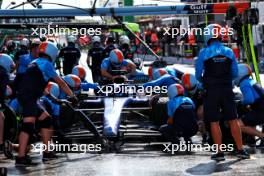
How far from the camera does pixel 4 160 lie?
9.42 m

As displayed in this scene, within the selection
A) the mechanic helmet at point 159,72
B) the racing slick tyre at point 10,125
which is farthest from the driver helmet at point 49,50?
the mechanic helmet at point 159,72

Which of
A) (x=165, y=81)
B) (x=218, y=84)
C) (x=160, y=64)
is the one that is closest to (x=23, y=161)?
(x=218, y=84)

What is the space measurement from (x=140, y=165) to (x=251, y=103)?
90.4 inches

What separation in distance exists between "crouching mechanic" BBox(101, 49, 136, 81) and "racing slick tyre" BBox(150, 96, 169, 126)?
248 centimetres

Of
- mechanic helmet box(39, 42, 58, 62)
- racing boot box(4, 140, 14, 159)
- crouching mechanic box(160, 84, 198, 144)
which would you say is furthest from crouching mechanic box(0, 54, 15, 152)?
crouching mechanic box(160, 84, 198, 144)

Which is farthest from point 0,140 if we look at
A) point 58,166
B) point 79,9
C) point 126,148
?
point 79,9

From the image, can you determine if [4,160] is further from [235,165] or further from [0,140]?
[235,165]

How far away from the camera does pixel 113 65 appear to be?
45.7 ft

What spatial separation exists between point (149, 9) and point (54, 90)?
554 centimetres

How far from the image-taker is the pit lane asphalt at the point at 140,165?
8258 millimetres

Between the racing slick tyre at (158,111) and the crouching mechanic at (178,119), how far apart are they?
725mm

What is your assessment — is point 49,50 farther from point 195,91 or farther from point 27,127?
point 195,91

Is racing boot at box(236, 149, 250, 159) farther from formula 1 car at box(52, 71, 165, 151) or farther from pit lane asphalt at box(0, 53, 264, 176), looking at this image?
formula 1 car at box(52, 71, 165, 151)

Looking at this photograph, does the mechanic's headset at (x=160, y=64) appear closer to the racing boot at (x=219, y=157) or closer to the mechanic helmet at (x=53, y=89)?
the mechanic helmet at (x=53, y=89)
